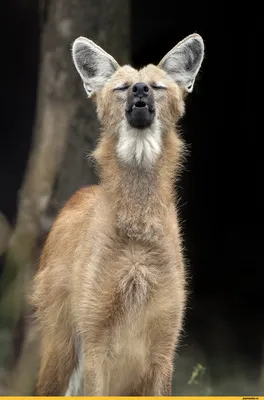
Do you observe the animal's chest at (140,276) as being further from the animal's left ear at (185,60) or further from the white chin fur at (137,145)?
the animal's left ear at (185,60)

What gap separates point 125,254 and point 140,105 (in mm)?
608

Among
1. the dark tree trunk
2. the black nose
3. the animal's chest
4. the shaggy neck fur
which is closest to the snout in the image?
the black nose

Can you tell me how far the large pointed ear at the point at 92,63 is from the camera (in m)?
4.31

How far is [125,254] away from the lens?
4004 mm

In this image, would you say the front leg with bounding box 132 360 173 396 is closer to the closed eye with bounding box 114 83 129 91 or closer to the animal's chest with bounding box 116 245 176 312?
the animal's chest with bounding box 116 245 176 312

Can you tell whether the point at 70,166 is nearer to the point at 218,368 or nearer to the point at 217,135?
the point at 218,368

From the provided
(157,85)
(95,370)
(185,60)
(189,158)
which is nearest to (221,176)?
(189,158)

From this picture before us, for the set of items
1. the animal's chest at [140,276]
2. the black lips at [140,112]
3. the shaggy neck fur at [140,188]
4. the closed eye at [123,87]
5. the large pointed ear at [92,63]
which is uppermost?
the large pointed ear at [92,63]

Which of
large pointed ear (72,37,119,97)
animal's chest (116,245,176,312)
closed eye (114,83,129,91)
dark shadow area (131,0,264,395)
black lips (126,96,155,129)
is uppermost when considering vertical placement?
dark shadow area (131,0,264,395)

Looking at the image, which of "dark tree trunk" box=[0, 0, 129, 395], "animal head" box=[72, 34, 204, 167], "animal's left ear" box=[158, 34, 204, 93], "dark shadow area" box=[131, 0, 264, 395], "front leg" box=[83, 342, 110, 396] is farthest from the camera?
"dark shadow area" box=[131, 0, 264, 395]

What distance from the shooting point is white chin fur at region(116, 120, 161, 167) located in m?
4.07

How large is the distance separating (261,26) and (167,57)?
360 cm

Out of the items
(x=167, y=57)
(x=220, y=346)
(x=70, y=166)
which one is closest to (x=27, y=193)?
(x=70, y=166)

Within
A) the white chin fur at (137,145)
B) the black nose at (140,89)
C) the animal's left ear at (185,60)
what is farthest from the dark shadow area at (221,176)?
the black nose at (140,89)
